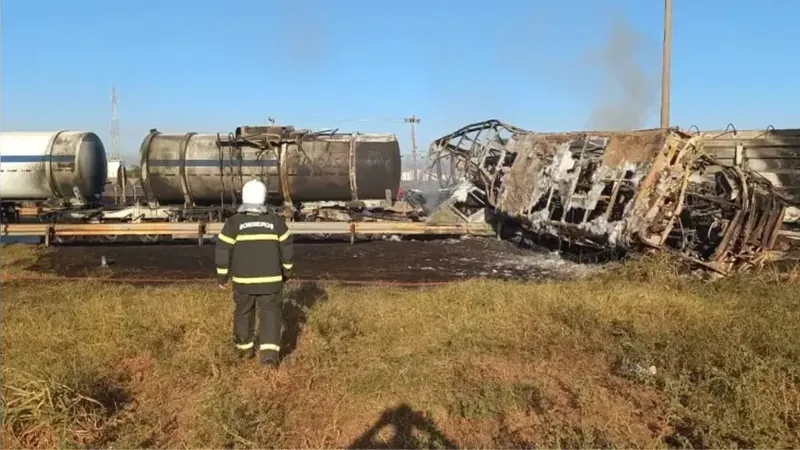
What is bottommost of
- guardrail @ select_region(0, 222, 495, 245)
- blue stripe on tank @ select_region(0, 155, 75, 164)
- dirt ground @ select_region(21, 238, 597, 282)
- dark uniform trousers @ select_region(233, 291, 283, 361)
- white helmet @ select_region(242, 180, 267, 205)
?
dirt ground @ select_region(21, 238, 597, 282)

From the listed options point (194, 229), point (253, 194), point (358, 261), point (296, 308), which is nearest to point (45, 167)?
point (194, 229)

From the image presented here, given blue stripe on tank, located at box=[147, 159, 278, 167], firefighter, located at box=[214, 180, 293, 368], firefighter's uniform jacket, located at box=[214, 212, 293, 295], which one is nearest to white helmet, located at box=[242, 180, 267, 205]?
firefighter, located at box=[214, 180, 293, 368]

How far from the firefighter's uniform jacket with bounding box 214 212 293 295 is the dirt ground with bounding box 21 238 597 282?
4472 mm

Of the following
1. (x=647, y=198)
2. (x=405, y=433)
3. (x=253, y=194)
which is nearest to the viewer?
(x=405, y=433)

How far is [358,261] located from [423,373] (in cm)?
656

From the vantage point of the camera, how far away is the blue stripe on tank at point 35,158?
14.6 meters

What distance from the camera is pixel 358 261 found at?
1110cm

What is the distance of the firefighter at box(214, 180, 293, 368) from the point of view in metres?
4.84

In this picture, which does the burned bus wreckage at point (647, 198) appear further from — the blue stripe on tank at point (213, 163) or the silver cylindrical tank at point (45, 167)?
the silver cylindrical tank at point (45, 167)

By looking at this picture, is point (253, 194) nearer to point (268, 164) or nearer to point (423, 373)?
point (423, 373)

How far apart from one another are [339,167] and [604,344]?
31.9ft

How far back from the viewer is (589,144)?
10672 millimetres

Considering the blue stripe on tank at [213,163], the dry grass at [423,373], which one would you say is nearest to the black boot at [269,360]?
the dry grass at [423,373]

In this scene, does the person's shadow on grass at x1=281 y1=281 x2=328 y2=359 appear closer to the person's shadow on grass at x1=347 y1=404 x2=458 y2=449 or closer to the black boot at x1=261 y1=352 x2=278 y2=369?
the black boot at x1=261 y1=352 x2=278 y2=369
